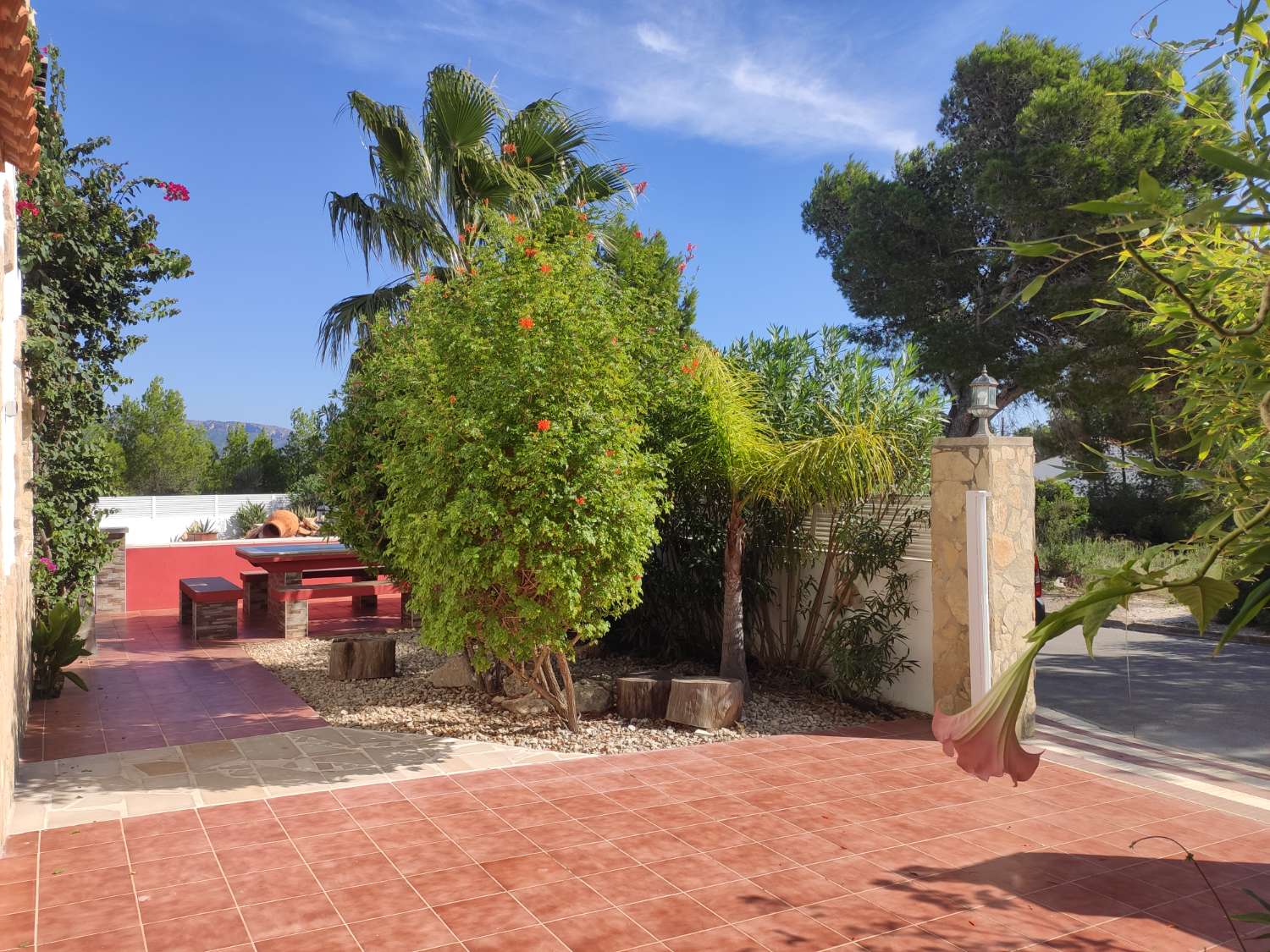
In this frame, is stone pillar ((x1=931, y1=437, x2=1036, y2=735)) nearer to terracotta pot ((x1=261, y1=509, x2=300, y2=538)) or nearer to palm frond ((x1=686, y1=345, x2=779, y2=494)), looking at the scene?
palm frond ((x1=686, y1=345, x2=779, y2=494))

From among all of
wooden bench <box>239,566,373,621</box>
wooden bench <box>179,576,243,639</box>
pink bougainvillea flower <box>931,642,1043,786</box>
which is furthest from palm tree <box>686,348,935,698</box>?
wooden bench <box>239,566,373,621</box>

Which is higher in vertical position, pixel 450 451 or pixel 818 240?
pixel 818 240

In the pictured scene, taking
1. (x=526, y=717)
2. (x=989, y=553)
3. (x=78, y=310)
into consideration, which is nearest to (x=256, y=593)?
(x=78, y=310)

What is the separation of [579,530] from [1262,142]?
5.46m

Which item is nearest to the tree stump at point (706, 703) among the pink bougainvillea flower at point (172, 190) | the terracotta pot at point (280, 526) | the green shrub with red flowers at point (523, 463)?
the green shrub with red flowers at point (523, 463)

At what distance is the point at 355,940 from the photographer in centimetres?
378

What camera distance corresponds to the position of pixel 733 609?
8.03 m

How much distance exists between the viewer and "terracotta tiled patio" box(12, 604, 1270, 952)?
387cm

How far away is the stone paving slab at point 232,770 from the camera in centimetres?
536

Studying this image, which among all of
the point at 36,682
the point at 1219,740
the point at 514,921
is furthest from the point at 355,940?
the point at 1219,740

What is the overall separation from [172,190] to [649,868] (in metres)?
8.16

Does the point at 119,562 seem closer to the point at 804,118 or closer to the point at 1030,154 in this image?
the point at 804,118

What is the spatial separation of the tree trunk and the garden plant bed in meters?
0.33

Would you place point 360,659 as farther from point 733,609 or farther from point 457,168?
point 457,168
